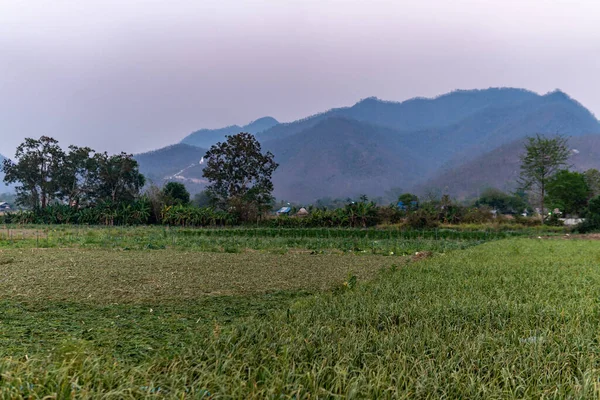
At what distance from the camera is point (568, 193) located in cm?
4003

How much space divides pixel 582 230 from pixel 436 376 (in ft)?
99.2

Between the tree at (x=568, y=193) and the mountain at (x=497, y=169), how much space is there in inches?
2343

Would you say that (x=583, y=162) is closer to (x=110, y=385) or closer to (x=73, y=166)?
(x=73, y=166)

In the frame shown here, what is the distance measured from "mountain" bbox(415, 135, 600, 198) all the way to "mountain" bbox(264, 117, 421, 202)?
28.3m

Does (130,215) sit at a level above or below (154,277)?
above

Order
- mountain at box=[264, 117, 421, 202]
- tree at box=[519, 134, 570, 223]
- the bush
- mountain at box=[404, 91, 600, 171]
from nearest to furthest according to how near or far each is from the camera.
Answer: the bush < tree at box=[519, 134, 570, 223] < mountain at box=[264, 117, 421, 202] < mountain at box=[404, 91, 600, 171]

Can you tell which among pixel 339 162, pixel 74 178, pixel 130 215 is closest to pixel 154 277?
pixel 130 215

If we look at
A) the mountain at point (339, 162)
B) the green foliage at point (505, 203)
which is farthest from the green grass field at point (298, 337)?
the mountain at point (339, 162)

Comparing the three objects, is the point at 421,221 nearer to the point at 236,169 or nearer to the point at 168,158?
the point at 236,169

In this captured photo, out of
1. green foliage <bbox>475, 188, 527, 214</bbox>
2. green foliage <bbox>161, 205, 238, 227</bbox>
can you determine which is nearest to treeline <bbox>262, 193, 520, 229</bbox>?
green foliage <bbox>161, 205, 238, 227</bbox>

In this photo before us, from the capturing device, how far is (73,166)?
1730 inches

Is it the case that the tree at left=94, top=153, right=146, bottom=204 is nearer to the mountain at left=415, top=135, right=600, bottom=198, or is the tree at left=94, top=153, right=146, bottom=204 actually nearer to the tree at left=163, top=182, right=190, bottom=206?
the tree at left=163, top=182, right=190, bottom=206

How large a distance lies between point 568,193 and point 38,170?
2187 inches

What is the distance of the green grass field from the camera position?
8.72 feet
